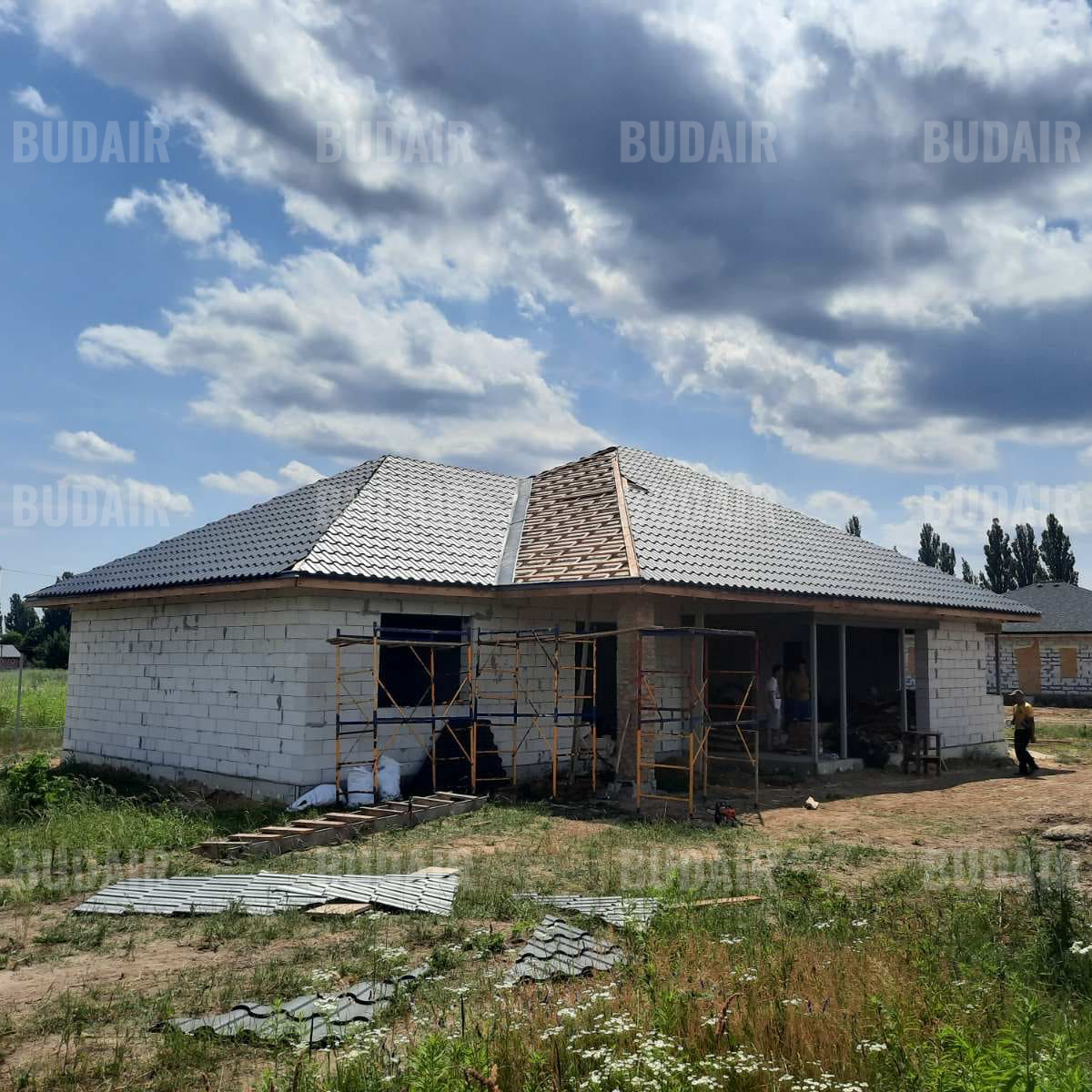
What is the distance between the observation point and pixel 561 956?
20.8ft

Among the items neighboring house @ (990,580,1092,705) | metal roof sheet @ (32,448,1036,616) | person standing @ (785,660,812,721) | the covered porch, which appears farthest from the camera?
neighboring house @ (990,580,1092,705)

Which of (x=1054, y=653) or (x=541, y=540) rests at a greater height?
(x=541, y=540)

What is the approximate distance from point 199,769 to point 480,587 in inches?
201

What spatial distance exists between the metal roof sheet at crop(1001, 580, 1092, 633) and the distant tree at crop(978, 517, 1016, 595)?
23.5 meters

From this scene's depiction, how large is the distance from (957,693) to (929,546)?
5567cm

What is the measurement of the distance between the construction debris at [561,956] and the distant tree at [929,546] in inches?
2773

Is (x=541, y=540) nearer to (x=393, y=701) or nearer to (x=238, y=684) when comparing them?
(x=393, y=701)

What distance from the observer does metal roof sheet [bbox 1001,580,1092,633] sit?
3553 cm

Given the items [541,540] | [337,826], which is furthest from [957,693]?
[337,826]

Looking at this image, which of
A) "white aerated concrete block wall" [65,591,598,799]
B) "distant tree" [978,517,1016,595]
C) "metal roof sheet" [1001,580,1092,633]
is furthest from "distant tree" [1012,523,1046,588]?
"white aerated concrete block wall" [65,591,598,799]

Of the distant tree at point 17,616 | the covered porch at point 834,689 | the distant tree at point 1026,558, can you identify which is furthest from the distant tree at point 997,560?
the distant tree at point 17,616

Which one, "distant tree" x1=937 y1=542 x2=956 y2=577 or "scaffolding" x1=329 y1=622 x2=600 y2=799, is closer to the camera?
"scaffolding" x1=329 y1=622 x2=600 y2=799

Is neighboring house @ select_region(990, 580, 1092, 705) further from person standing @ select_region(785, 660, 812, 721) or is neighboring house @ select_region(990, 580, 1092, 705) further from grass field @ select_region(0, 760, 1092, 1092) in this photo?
grass field @ select_region(0, 760, 1092, 1092)

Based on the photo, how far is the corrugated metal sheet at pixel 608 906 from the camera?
23.5 ft
